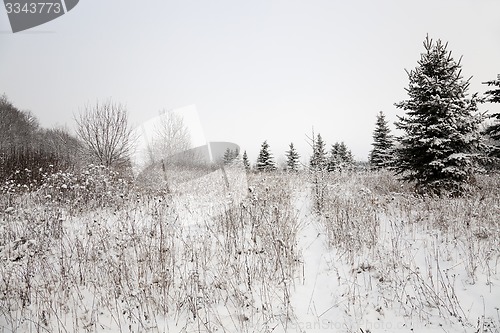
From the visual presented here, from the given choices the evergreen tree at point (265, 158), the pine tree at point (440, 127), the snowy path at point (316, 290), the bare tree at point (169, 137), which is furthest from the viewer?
the evergreen tree at point (265, 158)

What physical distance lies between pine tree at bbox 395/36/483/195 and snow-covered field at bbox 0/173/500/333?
2024 mm

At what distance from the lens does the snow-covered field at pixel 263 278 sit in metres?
3.05

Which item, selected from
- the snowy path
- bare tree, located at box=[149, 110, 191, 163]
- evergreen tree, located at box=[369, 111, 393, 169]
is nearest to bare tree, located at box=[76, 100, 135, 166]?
bare tree, located at box=[149, 110, 191, 163]

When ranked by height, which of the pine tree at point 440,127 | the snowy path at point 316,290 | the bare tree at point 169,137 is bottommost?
the snowy path at point 316,290

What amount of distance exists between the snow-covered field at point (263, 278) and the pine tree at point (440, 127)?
2.02 meters

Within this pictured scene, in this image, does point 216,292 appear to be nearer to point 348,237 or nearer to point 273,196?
point 348,237

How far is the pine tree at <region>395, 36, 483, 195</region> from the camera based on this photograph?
24.6ft

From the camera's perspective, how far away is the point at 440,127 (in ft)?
24.7

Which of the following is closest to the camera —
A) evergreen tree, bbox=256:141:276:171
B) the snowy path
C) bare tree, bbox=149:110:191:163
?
the snowy path

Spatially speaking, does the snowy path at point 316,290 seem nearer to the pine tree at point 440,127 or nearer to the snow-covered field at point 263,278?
the snow-covered field at point 263,278

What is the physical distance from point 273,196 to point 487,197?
5756mm

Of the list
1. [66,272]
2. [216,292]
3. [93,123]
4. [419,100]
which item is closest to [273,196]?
[216,292]

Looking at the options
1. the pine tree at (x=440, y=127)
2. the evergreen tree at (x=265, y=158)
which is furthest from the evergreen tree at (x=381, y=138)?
the pine tree at (x=440, y=127)

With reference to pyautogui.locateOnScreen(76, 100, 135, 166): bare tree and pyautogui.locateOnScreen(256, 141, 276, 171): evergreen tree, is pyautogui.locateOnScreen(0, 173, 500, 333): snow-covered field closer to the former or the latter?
pyautogui.locateOnScreen(76, 100, 135, 166): bare tree
